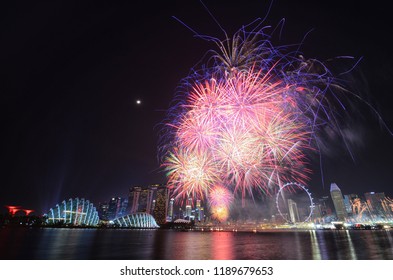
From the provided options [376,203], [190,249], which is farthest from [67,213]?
[376,203]

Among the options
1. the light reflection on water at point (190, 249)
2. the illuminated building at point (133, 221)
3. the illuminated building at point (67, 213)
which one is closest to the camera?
the light reflection on water at point (190, 249)

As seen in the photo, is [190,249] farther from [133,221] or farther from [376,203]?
[376,203]

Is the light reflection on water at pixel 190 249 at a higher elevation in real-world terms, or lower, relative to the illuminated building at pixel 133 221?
lower

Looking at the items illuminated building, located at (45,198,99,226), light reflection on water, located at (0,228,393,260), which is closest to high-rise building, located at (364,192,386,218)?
light reflection on water, located at (0,228,393,260)

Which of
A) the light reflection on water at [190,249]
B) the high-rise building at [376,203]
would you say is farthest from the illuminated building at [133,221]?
the high-rise building at [376,203]

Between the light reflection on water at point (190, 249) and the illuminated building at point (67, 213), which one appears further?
the illuminated building at point (67, 213)

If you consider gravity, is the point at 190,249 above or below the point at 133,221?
below

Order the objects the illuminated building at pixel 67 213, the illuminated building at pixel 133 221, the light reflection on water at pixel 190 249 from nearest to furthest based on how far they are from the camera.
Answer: the light reflection on water at pixel 190 249
the illuminated building at pixel 67 213
the illuminated building at pixel 133 221

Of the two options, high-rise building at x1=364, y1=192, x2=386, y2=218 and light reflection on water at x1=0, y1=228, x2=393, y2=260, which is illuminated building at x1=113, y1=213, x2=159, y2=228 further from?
high-rise building at x1=364, y1=192, x2=386, y2=218

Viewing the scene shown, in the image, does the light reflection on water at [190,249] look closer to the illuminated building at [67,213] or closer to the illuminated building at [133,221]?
the illuminated building at [67,213]
